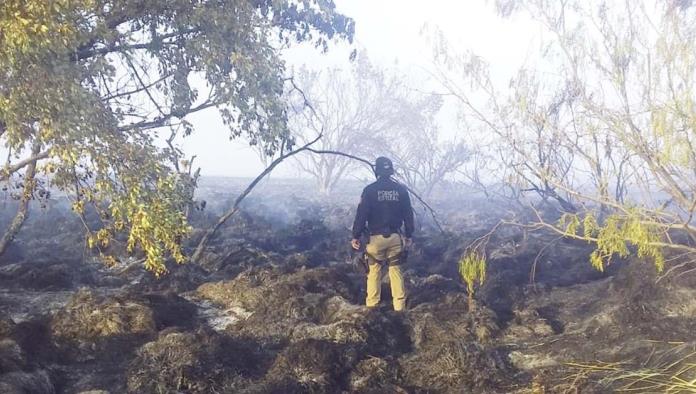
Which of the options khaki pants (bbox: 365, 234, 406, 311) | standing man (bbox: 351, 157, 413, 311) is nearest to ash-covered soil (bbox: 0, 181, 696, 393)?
khaki pants (bbox: 365, 234, 406, 311)

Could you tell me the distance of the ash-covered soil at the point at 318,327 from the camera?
5.35 m

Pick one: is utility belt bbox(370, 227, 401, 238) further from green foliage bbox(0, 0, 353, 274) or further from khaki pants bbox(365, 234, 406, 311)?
green foliage bbox(0, 0, 353, 274)

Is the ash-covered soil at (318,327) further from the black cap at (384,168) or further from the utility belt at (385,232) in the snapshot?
the black cap at (384,168)

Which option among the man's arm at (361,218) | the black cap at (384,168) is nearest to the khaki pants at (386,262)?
the man's arm at (361,218)

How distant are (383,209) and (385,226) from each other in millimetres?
226

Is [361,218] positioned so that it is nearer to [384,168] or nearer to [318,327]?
[384,168]

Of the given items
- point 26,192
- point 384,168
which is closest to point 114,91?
point 26,192

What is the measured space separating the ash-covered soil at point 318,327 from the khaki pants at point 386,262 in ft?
0.78

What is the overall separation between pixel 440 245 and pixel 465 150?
11.9 meters

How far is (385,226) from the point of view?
24.1ft

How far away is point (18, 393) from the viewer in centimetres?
466

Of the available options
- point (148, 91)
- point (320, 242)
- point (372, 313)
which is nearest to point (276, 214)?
point (320, 242)

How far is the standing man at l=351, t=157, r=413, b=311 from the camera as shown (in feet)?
24.0

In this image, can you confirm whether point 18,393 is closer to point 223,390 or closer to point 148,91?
point 223,390
